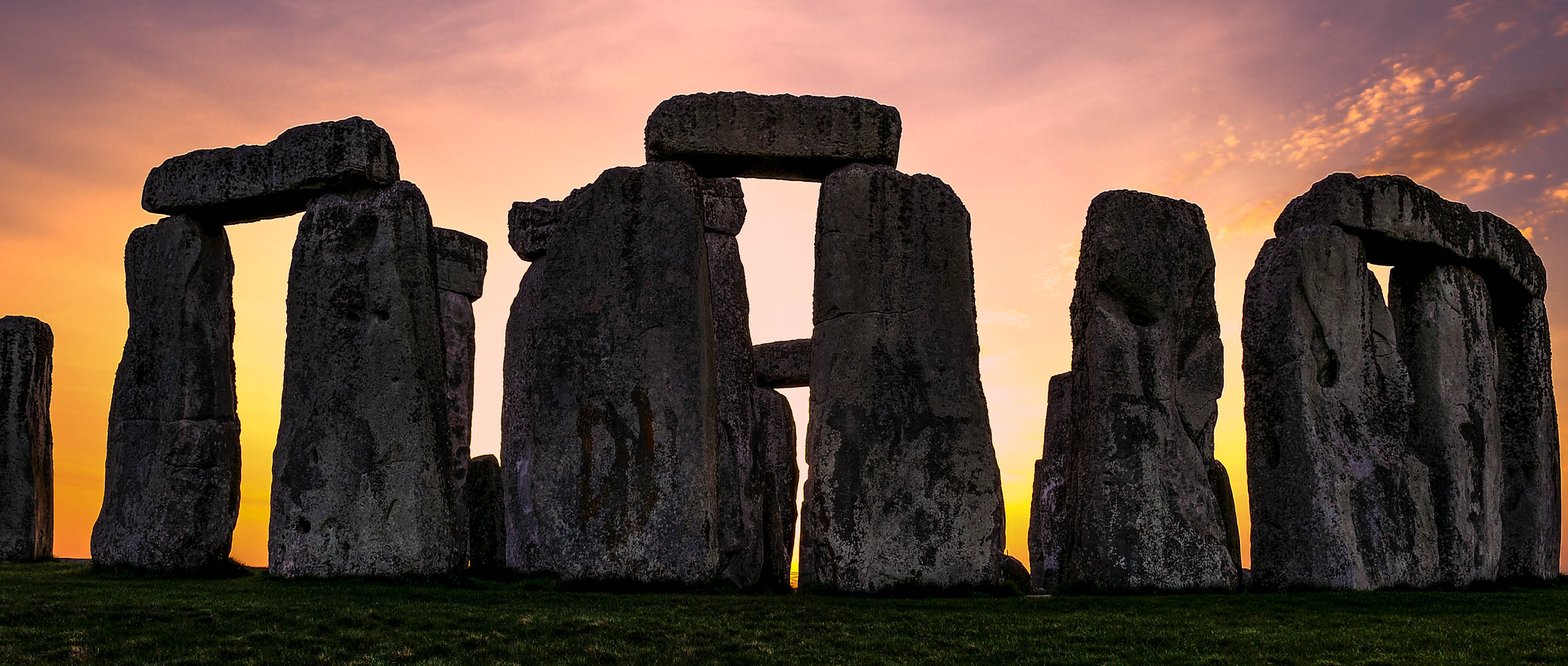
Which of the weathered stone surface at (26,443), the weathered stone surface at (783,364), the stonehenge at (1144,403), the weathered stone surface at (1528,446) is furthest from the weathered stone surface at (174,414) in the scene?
the weathered stone surface at (1528,446)

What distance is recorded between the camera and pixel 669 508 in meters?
11.4

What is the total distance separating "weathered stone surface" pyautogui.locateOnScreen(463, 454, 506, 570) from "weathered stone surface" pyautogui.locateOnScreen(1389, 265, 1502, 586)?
390 inches

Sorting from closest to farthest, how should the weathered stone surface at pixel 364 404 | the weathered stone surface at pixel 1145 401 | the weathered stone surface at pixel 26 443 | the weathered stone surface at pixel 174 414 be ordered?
the weathered stone surface at pixel 1145 401, the weathered stone surface at pixel 364 404, the weathered stone surface at pixel 174 414, the weathered stone surface at pixel 26 443

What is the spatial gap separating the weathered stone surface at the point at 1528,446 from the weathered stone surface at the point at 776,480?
8.49 metres

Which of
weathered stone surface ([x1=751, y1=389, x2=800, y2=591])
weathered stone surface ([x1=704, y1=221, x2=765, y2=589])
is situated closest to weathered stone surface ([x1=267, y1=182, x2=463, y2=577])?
weathered stone surface ([x1=704, y1=221, x2=765, y2=589])

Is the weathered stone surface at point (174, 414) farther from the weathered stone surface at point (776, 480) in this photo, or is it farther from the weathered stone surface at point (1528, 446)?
the weathered stone surface at point (1528, 446)

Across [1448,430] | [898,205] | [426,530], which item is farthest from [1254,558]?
[426,530]

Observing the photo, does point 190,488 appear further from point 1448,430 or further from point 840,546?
point 1448,430

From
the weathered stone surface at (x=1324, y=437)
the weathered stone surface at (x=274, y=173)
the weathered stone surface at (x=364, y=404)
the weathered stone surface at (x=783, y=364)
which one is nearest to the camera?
the weathered stone surface at (x=364, y=404)

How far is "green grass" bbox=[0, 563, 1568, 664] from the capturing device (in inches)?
319

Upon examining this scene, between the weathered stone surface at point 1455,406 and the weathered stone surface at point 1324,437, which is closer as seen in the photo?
the weathered stone surface at point 1324,437

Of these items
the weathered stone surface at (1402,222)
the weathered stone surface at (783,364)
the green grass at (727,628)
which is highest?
the weathered stone surface at (1402,222)

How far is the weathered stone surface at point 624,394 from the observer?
11.4m

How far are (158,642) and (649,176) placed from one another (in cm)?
572
